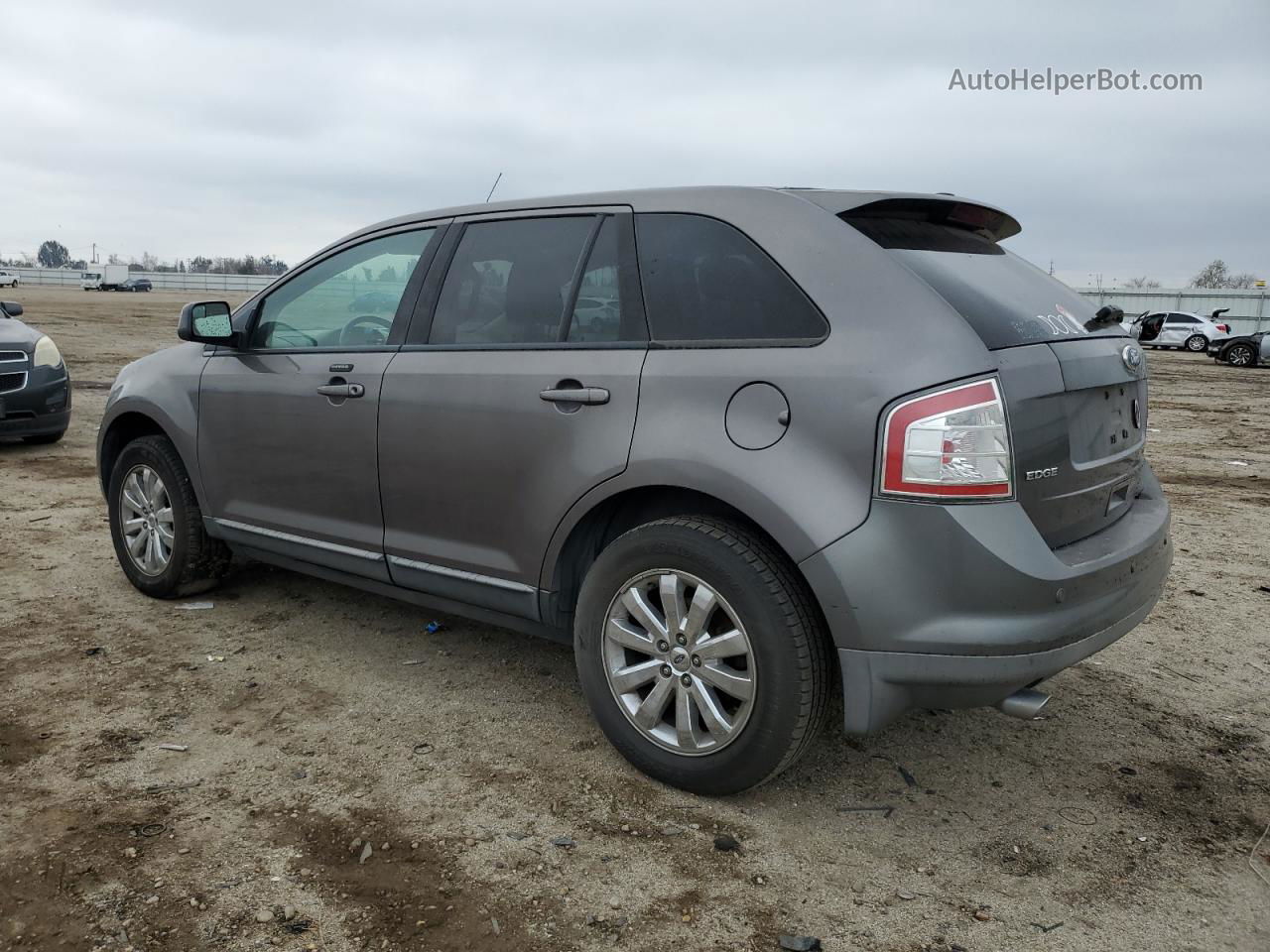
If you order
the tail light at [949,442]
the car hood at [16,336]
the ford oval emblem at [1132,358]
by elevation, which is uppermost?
the ford oval emblem at [1132,358]

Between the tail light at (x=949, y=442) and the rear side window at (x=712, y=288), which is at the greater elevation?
the rear side window at (x=712, y=288)

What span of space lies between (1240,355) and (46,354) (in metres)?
26.9

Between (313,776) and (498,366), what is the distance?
1440mm

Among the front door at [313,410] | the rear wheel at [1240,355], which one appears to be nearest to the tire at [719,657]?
the front door at [313,410]

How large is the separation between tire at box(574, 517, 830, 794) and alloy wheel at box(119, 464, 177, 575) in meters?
2.58

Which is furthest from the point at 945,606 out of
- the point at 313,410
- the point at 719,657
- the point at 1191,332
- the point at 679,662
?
the point at 1191,332

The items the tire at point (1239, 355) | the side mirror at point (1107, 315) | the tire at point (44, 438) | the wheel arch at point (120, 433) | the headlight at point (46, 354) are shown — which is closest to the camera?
the side mirror at point (1107, 315)

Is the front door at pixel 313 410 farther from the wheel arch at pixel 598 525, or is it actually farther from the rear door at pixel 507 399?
the wheel arch at pixel 598 525

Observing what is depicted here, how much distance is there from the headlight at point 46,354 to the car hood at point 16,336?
5cm

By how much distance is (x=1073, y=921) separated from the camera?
102 inches

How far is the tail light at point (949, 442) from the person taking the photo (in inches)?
104

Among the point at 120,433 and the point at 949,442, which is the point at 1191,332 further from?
the point at 949,442

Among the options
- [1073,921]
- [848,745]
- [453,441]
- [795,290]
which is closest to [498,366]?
[453,441]

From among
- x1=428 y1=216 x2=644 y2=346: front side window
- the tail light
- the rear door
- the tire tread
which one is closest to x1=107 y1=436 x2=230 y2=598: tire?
the rear door
